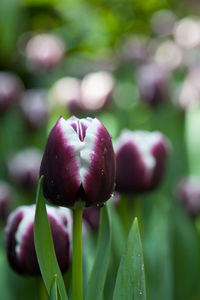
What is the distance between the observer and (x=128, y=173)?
45.9 inches

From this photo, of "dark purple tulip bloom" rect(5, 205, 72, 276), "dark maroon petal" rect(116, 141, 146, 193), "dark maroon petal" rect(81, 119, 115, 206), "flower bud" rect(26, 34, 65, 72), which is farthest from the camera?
"flower bud" rect(26, 34, 65, 72)

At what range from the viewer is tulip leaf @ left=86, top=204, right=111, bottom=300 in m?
0.85

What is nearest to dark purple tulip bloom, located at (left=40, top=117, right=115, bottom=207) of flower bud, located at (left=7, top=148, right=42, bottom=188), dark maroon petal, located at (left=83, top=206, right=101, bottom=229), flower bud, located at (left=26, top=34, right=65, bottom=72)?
dark maroon petal, located at (left=83, top=206, right=101, bottom=229)

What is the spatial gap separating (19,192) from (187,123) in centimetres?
62

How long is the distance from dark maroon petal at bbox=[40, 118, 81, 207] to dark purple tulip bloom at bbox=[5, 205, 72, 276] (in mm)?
133

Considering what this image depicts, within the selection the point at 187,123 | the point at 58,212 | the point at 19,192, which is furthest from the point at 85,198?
the point at 187,123

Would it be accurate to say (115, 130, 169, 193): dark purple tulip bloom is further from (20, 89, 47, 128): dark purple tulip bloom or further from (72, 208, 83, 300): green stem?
(20, 89, 47, 128): dark purple tulip bloom

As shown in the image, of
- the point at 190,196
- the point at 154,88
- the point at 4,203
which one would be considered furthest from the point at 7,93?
the point at 190,196

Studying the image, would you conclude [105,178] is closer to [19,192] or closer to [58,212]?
[58,212]

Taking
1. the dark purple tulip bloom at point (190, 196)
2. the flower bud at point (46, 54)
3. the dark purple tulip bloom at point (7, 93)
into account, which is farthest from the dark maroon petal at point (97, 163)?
the flower bud at point (46, 54)

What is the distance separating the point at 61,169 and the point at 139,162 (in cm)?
43

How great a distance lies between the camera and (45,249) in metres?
0.81

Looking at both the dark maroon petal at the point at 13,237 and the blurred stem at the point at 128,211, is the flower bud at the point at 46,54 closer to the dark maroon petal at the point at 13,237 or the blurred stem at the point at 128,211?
the blurred stem at the point at 128,211

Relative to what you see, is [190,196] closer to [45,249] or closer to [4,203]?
[4,203]
